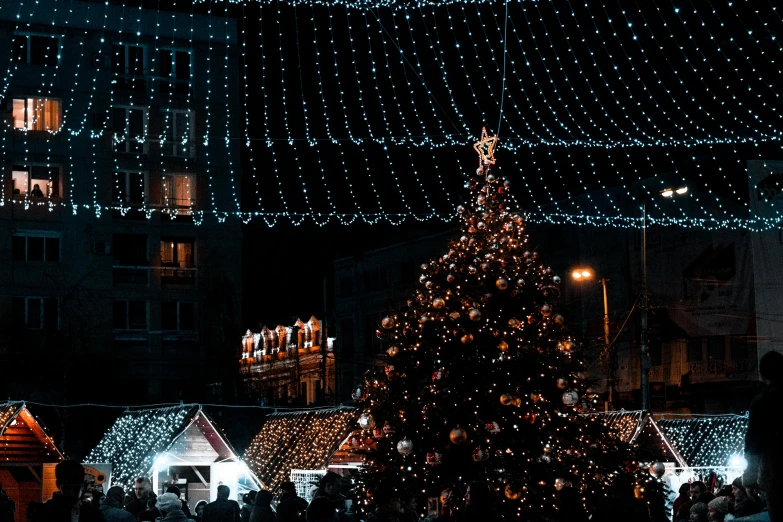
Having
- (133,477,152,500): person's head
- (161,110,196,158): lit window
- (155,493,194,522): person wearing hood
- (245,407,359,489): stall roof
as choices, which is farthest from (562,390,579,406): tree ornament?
(161,110,196,158): lit window

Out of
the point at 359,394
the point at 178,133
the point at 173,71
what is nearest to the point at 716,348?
the point at 178,133

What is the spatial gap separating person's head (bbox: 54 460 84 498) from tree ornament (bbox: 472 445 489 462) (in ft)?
24.0

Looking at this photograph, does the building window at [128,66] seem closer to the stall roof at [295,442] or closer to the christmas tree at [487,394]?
the stall roof at [295,442]

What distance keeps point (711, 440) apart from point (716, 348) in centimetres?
1629

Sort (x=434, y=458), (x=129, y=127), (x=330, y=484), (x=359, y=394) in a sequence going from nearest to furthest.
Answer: (x=330, y=484) → (x=434, y=458) → (x=359, y=394) → (x=129, y=127)

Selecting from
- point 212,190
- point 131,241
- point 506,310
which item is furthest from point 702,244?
point 506,310

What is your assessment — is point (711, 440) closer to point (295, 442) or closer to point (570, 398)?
point (295, 442)

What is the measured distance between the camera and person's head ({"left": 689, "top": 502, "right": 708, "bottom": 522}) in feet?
41.4

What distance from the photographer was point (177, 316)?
3912cm

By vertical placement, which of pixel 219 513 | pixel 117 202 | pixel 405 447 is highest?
pixel 117 202

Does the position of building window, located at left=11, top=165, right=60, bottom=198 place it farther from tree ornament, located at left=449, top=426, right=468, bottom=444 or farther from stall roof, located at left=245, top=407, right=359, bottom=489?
tree ornament, located at left=449, top=426, right=468, bottom=444

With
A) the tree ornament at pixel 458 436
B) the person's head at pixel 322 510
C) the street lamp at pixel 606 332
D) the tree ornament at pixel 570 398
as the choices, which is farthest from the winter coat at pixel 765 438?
the street lamp at pixel 606 332

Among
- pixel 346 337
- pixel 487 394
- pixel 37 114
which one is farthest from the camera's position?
pixel 346 337

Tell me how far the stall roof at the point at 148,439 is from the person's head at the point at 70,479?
14682 millimetres
